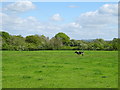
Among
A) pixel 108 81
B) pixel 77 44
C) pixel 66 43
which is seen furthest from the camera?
pixel 66 43

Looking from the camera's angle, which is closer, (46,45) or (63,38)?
(46,45)

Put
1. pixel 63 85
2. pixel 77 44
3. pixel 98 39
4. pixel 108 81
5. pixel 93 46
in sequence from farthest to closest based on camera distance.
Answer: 1. pixel 98 39
2. pixel 77 44
3. pixel 93 46
4. pixel 108 81
5. pixel 63 85

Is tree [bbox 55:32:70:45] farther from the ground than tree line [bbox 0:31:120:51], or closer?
farther from the ground

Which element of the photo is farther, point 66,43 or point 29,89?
point 66,43

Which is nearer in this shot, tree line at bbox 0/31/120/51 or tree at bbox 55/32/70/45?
tree line at bbox 0/31/120/51

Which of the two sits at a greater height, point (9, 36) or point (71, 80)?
point (9, 36)

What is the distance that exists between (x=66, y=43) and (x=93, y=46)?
32.9 feet

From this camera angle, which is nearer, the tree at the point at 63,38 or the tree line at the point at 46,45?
the tree line at the point at 46,45

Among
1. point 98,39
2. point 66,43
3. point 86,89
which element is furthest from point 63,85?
point 98,39

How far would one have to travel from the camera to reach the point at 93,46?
51594mm

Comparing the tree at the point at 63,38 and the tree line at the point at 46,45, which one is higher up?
the tree at the point at 63,38

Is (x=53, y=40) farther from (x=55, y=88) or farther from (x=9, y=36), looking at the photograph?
(x=55, y=88)

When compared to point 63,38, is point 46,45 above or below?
below

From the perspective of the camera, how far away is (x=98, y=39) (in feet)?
213
